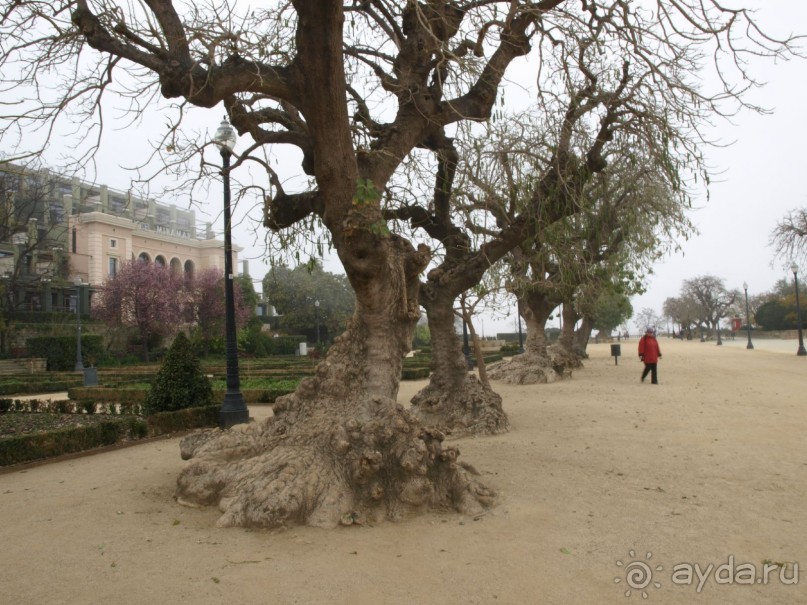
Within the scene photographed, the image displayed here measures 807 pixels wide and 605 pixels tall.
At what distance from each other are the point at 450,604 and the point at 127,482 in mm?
4494

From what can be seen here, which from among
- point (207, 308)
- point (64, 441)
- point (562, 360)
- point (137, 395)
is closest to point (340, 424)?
point (64, 441)

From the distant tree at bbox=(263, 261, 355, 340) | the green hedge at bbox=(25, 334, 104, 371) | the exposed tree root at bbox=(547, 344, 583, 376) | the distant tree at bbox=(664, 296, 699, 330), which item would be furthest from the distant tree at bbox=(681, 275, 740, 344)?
the green hedge at bbox=(25, 334, 104, 371)

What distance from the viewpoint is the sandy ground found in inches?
136

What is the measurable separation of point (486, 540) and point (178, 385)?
7.97 m

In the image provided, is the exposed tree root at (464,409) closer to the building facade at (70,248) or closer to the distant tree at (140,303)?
the building facade at (70,248)

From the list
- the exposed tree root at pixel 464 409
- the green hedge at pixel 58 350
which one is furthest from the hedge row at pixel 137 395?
the green hedge at pixel 58 350

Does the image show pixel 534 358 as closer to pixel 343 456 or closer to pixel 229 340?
pixel 229 340

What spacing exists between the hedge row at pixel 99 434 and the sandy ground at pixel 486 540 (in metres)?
0.44

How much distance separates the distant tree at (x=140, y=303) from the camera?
35781mm

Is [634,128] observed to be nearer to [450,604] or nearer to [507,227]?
[507,227]

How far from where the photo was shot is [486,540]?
14.1 ft

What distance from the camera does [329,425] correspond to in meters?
5.72

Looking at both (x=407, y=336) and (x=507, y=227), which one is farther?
(x=507, y=227)

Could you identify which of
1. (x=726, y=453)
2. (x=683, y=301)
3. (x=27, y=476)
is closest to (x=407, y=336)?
(x=726, y=453)
